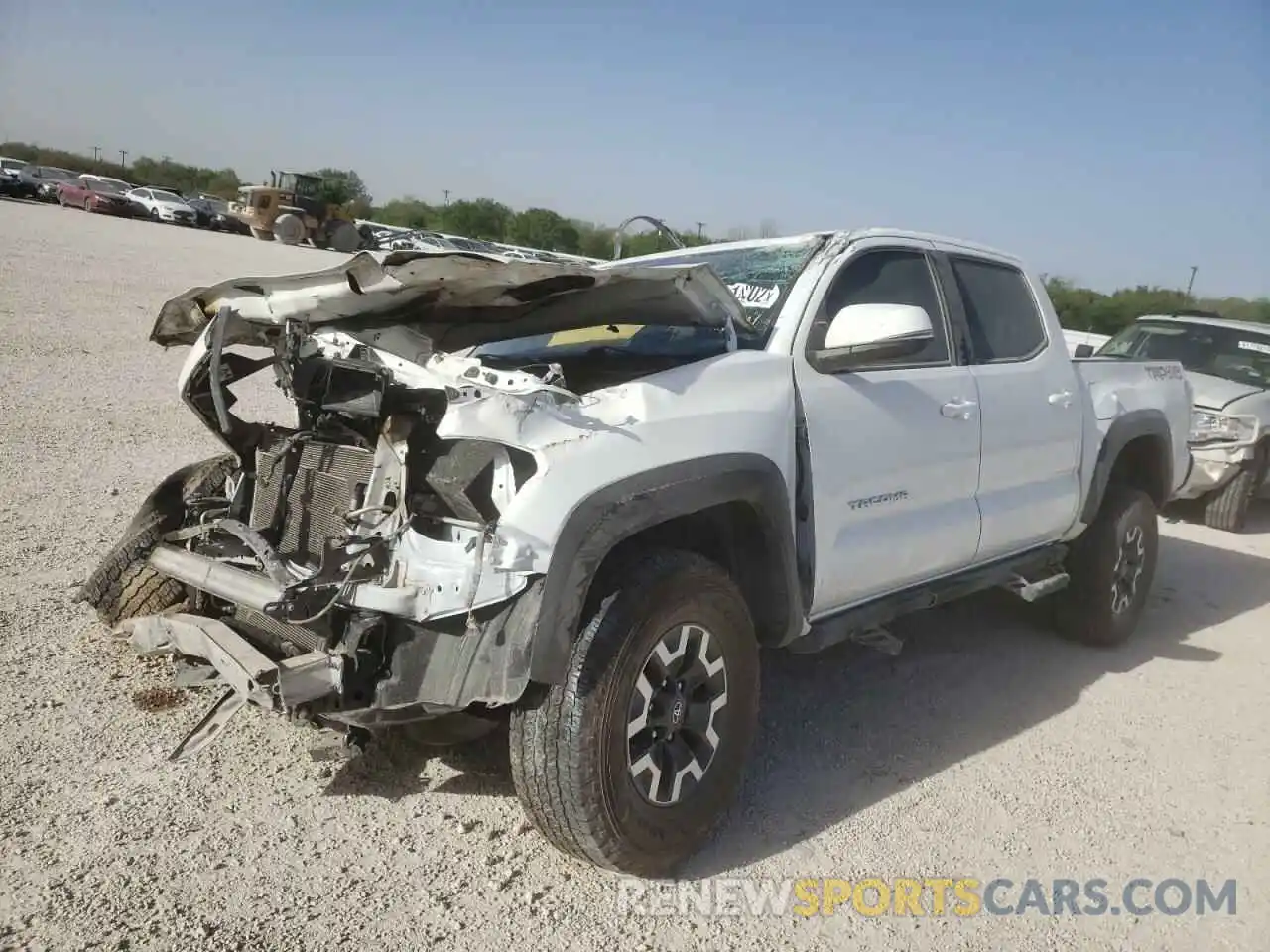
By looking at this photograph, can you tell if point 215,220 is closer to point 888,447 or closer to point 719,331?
point 719,331

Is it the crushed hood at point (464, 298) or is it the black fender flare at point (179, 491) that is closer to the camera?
the crushed hood at point (464, 298)

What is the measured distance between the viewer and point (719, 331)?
139 inches

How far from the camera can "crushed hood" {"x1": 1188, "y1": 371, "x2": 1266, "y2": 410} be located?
8.56 meters

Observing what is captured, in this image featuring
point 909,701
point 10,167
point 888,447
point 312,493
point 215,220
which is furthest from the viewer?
point 215,220

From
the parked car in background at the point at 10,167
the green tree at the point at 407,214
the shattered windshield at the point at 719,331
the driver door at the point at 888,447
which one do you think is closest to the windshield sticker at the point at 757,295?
the shattered windshield at the point at 719,331

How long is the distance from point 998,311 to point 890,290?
Answer: 927 mm

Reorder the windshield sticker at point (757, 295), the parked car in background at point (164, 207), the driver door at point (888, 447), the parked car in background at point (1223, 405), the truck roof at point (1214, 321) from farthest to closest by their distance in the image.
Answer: the parked car in background at point (164, 207), the truck roof at point (1214, 321), the parked car in background at point (1223, 405), the windshield sticker at point (757, 295), the driver door at point (888, 447)

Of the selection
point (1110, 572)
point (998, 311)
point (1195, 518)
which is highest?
point (998, 311)

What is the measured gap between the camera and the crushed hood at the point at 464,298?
9.10 feet

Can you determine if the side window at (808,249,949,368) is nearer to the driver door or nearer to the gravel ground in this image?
the driver door

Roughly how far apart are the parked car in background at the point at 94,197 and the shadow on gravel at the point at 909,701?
40.9m

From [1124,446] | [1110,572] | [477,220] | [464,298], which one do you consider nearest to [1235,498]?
[1124,446]

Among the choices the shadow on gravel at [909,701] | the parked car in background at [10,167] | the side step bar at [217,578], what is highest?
the parked car in background at [10,167]

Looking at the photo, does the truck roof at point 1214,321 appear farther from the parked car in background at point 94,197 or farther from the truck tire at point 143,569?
the parked car in background at point 94,197
